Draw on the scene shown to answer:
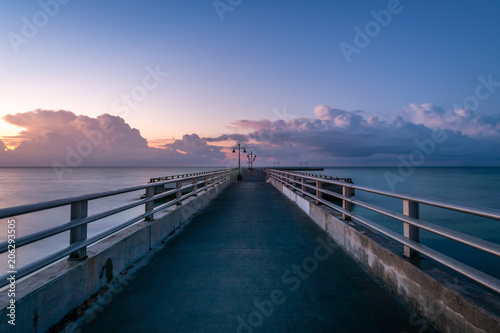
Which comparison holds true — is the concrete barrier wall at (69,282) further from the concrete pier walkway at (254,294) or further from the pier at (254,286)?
the concrete pier walkway at (254,294)

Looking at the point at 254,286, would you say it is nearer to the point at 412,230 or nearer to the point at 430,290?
the point at 430,290

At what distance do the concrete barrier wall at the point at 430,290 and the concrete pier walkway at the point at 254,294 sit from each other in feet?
0.52

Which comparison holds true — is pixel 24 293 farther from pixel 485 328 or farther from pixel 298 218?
pixel 298 218

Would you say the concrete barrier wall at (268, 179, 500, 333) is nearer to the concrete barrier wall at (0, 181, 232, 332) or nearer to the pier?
the pier

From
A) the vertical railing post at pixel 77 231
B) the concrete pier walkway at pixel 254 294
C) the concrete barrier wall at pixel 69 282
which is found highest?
the vertical railing post at pixel 77 231

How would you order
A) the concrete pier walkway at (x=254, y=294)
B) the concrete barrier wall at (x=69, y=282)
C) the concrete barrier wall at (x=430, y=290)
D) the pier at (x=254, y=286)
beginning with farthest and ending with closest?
the concrete pier walkway at (x=254, y=294), the pier at (x=254, y=286), the concrete barrier wall at (x=69, y=282), the concrete barrier wall at (x=430, y=290)

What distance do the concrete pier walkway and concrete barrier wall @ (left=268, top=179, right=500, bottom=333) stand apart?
0.52 ft

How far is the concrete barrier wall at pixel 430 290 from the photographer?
2.41 metres

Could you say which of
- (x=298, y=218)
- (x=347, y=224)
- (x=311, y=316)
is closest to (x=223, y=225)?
(x=298, y=218)

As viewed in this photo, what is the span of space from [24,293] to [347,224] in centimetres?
518

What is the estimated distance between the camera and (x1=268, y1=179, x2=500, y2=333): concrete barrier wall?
241 cm

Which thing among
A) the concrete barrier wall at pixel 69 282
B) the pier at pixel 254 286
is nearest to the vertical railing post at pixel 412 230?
the pier at pixel 254 286

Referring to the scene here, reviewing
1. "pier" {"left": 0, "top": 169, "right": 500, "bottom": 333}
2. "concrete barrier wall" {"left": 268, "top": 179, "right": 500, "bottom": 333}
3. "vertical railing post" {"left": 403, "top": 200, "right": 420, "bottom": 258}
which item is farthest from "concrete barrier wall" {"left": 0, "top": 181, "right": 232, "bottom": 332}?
"vertical railing post" {"left": 403, "top": 200, "right": 420, "bottom": 258}

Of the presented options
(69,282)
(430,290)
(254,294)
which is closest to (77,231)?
(69,282)
